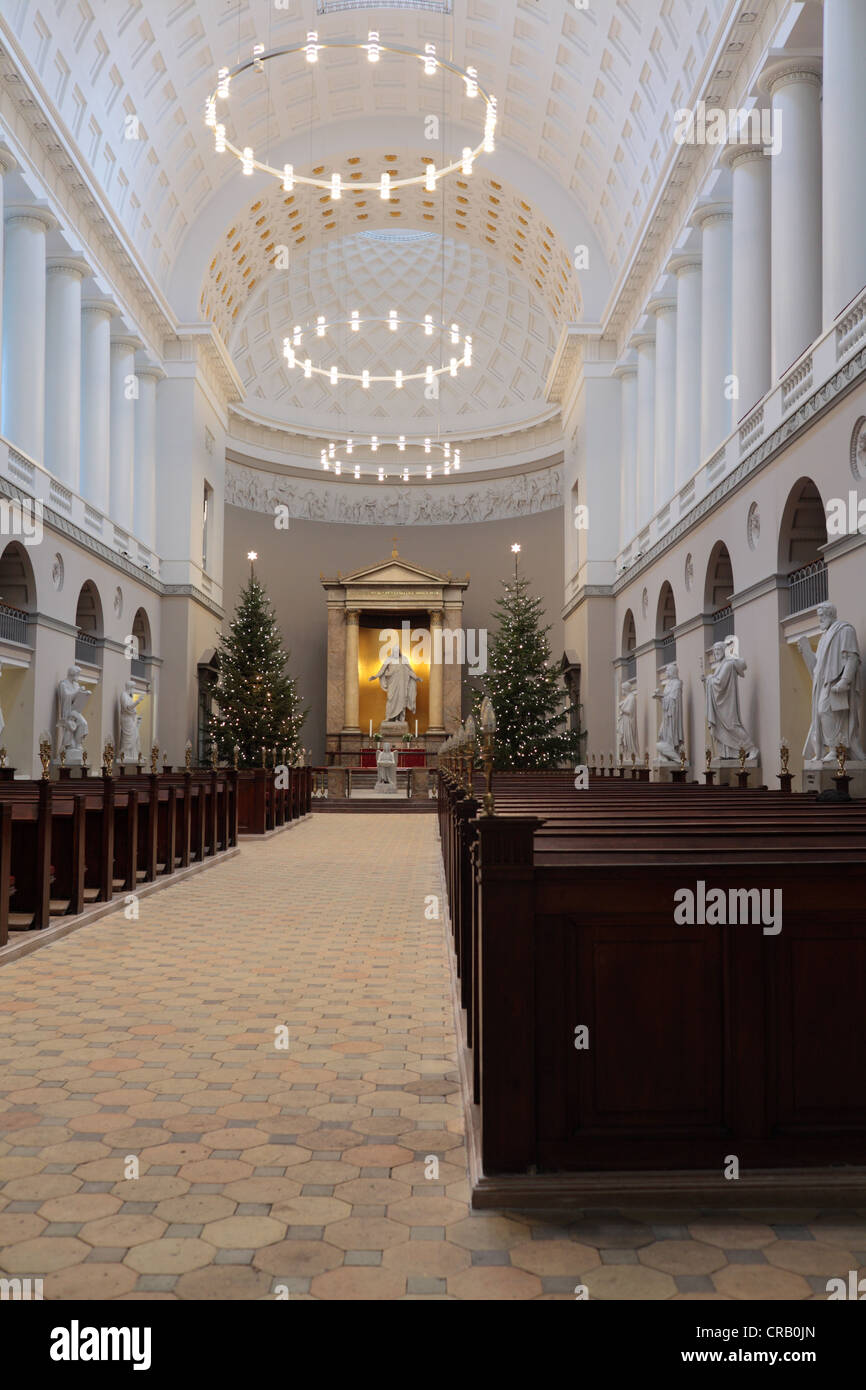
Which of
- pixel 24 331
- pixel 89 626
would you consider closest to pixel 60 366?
pixel 24 331

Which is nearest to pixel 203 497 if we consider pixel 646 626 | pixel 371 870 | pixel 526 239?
pixel 526 239

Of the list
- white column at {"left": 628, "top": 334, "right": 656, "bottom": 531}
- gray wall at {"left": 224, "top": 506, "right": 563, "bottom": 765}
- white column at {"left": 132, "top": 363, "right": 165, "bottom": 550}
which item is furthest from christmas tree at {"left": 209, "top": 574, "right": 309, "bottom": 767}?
white column at {"left": 628, "top": 334, "right": 656, "bottom": 531}

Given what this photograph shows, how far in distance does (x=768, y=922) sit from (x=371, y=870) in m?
8.65

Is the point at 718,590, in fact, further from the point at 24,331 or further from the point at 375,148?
the point at 375,148

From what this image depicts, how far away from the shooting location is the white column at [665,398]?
21.1 m

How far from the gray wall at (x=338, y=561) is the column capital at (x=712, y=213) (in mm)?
13397

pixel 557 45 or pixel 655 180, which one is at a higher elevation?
pixel 557 45

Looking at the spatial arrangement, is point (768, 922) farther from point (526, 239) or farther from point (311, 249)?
point (311, 249)

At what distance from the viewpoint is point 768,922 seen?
3289 millimetres

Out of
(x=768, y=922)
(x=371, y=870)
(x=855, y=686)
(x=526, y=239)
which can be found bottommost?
(x=371, y=870)

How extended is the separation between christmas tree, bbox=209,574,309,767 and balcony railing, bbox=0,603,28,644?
777 centimetres

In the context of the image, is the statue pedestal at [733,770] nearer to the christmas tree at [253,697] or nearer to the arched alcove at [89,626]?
the christmas tree at [253,697]

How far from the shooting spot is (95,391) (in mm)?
21875
